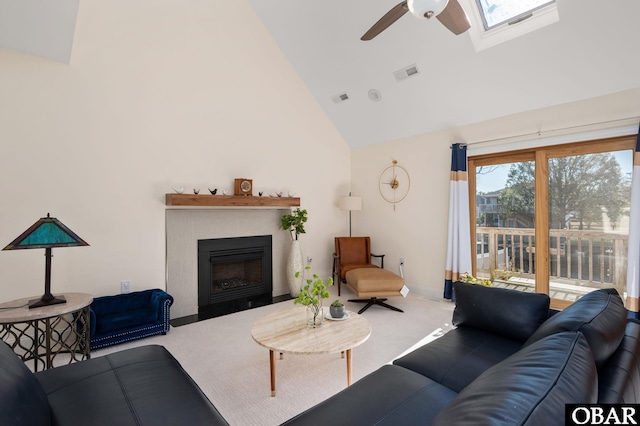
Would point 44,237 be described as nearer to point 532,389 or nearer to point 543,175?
point 532,389

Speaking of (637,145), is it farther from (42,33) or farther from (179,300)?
(42,33)

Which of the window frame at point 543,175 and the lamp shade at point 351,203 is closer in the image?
the window frame at point 543,175

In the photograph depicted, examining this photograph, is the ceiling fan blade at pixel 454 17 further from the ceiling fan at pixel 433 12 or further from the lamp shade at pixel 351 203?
the lamp shade at pixel 351 203

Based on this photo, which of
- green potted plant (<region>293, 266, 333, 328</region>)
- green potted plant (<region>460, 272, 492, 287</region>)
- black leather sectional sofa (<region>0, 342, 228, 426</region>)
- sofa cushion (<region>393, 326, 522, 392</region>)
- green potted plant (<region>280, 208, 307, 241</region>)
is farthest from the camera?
green potted plant (<region>280, 208, 307, 241</region>)

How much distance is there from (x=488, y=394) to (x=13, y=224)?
3848mm

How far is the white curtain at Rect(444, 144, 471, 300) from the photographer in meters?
4.14

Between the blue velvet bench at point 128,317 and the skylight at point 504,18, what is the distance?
14.5 ft

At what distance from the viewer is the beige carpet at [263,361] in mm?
2064

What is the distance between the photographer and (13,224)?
2.78 metres

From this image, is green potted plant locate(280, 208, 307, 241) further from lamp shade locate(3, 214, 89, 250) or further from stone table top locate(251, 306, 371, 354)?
lamp shade locate(3, 214, 89, 250)

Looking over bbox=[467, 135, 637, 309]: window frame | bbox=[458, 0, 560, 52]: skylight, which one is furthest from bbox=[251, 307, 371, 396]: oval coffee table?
bbox=[458, 0, 560, 52]: skylight

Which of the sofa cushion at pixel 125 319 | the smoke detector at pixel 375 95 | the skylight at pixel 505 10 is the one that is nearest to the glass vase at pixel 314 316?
the sofa cushion at pixel 125 319

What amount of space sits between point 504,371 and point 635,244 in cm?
318

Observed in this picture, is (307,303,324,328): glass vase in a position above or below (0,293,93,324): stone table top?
below
